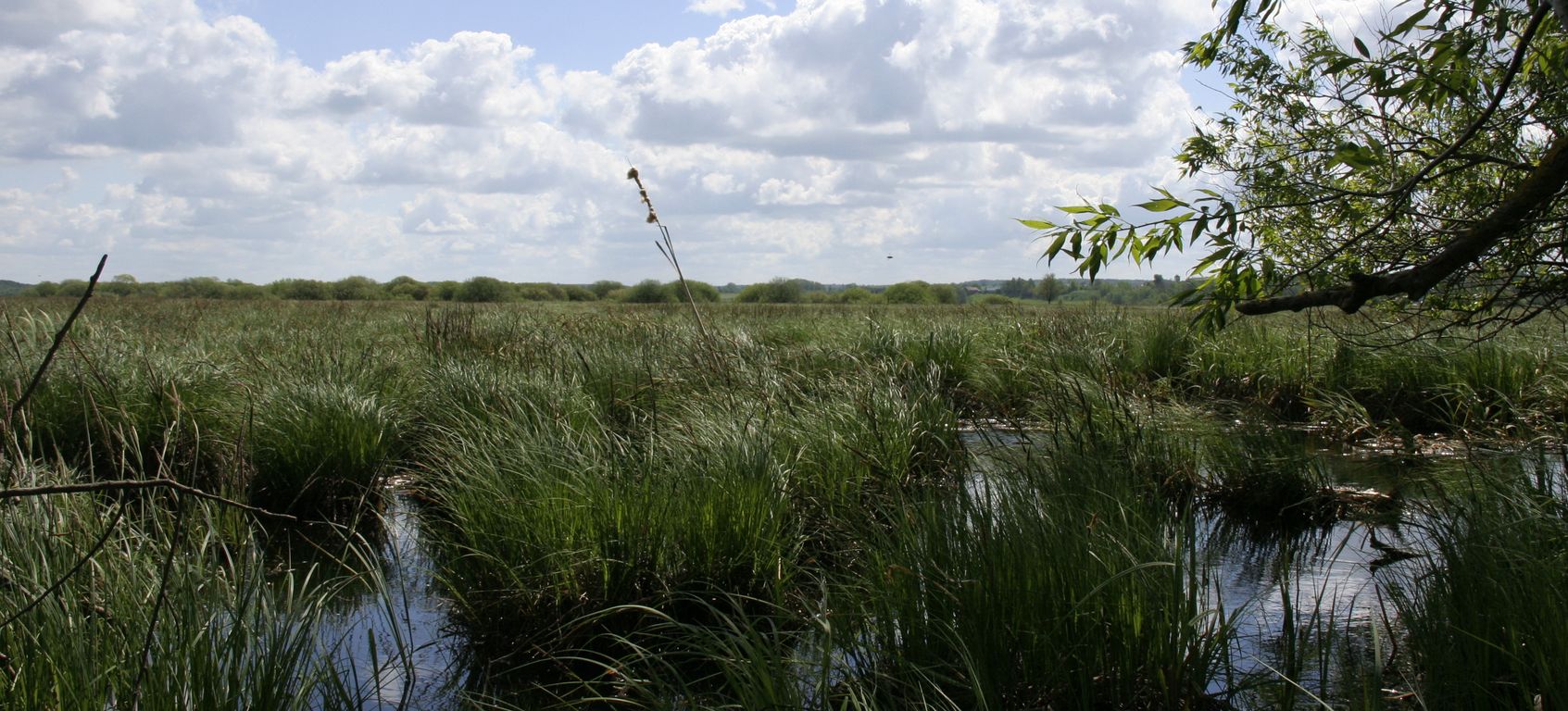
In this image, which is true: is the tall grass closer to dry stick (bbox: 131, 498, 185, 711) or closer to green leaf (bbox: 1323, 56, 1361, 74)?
green leaf (bbox: 1323, 56, 1361, 74)

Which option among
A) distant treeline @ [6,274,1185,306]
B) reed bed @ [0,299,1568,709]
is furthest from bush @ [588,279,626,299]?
reed bed @ [0,299,1568,709]

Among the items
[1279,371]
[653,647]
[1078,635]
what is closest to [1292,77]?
[1078,635]

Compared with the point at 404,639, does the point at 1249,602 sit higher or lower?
higher

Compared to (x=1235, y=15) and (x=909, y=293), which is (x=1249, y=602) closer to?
(x=1235, y=15)

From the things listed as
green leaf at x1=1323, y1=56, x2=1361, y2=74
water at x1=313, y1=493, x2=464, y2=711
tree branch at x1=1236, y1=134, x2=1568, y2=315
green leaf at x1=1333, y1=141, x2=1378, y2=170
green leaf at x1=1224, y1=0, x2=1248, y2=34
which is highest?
green leaf at x1=1224, y1=0, x2=1248, y2=34

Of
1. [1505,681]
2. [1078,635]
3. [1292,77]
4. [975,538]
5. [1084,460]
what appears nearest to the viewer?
[1505,681]

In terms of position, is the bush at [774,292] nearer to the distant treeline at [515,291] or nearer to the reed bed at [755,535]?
the distant treeline at [515,291]

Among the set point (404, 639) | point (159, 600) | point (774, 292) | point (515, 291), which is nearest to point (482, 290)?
point (515, 291)

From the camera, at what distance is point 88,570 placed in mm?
2955

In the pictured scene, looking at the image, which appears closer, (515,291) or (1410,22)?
(1410,22)

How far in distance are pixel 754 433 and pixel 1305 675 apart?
2.80 metres

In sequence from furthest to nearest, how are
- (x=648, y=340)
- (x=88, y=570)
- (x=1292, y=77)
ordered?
1. (x=648, y=340)
2. (x=1292, y=77)
3. (x=88, y=570)

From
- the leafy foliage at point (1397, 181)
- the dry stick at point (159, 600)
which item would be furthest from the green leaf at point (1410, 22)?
the dry stick at point (159, 600)

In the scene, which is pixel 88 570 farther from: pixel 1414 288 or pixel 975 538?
pixel 1414 288
